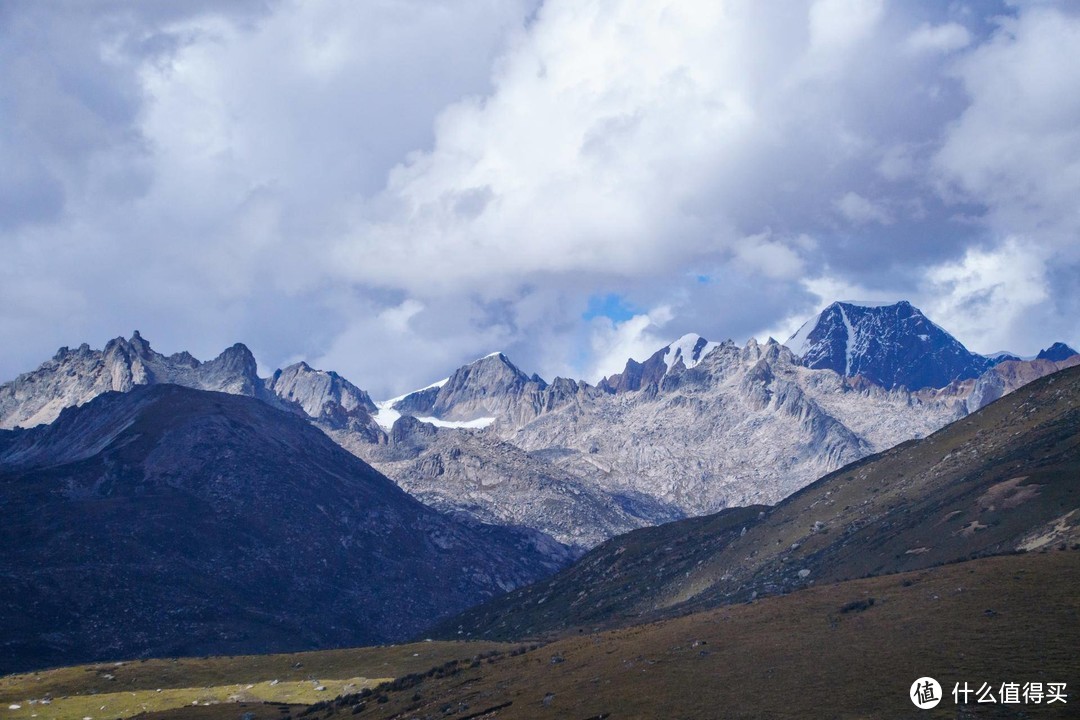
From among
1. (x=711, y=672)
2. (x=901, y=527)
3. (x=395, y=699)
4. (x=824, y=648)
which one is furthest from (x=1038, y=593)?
(x=901, y=527)

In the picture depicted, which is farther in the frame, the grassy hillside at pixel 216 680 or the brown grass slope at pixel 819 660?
the grassy hillside at pixel 216 680

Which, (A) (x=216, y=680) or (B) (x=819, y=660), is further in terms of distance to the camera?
(A) (x=216, y=680)

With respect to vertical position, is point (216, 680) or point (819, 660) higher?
point (216, 680)

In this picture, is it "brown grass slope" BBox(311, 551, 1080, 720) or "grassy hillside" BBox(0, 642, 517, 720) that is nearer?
"brown grass slope" BBox(311, 551, 1080, 720)

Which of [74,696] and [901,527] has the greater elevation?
[901,527]

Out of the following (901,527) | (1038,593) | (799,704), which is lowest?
(799,704)

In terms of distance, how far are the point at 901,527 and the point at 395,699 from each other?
334 ft

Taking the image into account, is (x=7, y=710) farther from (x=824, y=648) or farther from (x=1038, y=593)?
(x=1038, y=593)

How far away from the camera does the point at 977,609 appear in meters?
78.4

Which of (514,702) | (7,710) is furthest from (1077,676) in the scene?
(7,710)

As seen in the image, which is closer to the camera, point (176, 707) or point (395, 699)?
point (395, 699)

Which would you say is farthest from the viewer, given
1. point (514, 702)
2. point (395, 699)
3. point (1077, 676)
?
point (395, 699)

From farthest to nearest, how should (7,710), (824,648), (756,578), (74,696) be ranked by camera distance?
(756,578) < (74,696) < (7,710) < (824,648)

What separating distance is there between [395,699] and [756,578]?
344 ft
